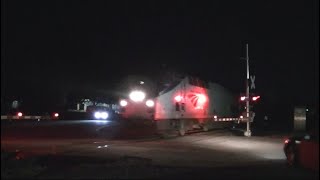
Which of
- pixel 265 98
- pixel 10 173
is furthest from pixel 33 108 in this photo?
pixel 10 173

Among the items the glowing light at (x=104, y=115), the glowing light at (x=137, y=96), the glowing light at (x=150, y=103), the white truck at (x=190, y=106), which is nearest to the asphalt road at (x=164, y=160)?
the glowing light at (x=150, y=103)

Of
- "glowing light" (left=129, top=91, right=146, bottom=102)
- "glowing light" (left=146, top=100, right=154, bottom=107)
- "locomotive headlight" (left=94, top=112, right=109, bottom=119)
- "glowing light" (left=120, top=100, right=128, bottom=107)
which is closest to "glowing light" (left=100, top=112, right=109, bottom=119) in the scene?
"locomotive headlight" (left=94, top=112, right=109, bottom=119)

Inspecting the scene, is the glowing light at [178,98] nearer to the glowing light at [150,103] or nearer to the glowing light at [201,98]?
the glowing light at [150,103]

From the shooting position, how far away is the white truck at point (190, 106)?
3067 cm

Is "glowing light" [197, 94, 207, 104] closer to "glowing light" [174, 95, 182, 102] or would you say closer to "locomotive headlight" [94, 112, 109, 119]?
"glowing light" [174, 95, 182, 102]

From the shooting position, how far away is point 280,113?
62.6 meters

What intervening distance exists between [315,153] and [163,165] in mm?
4478

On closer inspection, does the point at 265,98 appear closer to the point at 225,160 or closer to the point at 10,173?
the point at 225,160

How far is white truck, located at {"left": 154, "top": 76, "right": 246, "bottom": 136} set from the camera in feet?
101

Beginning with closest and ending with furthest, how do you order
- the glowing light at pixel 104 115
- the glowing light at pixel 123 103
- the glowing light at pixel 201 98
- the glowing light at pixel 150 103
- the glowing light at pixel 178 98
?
the glowing light at pixel 150 103
the glowing light at pixel 123 103
the glowing light at pixel 178 98
the glowing light at pixel 201 98
the glowing light at pixel 104 115

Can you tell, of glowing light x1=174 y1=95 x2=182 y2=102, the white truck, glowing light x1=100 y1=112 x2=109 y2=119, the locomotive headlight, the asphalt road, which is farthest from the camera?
the locomotive headlight

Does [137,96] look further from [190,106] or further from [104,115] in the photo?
[104,115]

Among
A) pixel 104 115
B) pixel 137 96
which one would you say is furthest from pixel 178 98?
pixel 104 115

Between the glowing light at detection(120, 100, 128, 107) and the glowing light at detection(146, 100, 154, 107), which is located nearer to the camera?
the glowing light at detection(146, 100, 154, 107)
